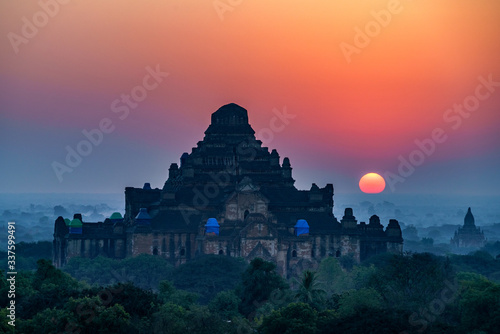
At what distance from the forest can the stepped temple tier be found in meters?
6.85

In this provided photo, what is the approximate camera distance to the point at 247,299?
11019 centimetres

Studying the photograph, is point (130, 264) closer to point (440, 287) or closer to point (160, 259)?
point (160, 259)

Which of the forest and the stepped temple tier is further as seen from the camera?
the stepped temple tier

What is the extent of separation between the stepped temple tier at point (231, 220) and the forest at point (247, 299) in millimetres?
6849

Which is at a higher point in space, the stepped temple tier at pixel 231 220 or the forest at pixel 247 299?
the stepped temple tier at pixel 231 220

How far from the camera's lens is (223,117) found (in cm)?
15912

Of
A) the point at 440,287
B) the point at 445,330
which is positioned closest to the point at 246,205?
the point at 440,287

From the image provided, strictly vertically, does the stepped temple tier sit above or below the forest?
above

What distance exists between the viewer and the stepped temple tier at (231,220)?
473 feet

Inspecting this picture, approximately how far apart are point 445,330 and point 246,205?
210ft

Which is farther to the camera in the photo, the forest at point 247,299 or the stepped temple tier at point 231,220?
the stepped temple tier at point 231,220

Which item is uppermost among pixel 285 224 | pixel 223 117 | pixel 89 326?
pixel 223 117

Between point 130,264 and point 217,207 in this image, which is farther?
point 217,207

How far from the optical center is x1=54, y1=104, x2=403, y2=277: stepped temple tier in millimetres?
144125
